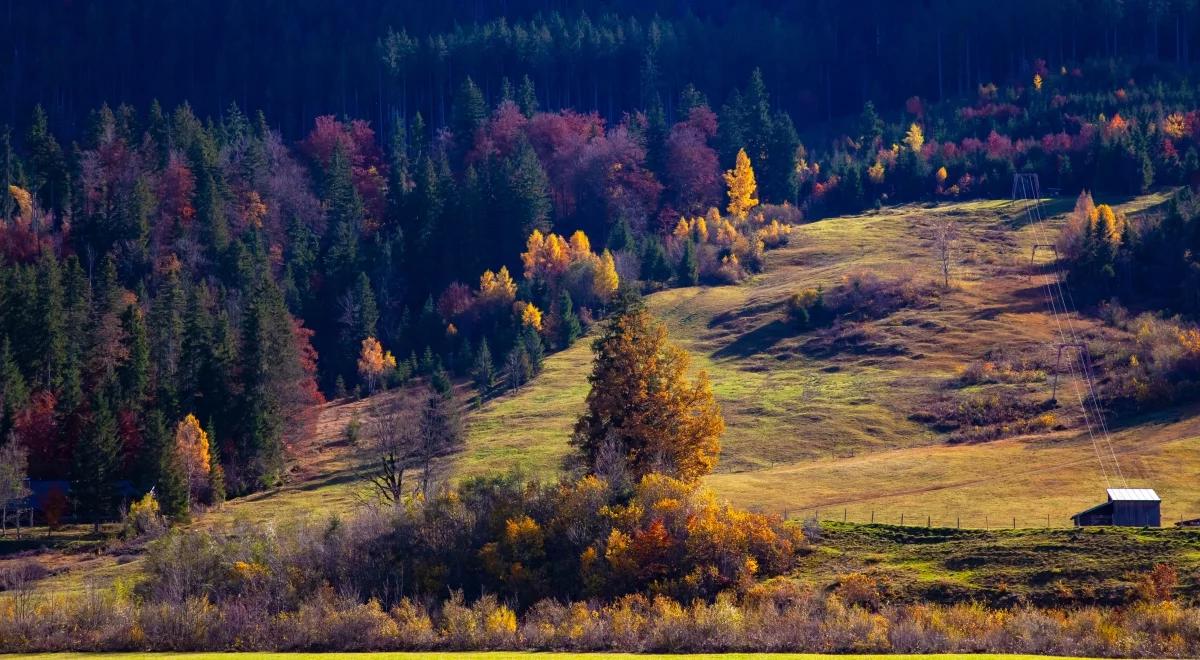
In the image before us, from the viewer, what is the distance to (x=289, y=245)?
155 meters

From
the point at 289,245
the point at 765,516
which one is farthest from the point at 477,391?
the point at 765,516

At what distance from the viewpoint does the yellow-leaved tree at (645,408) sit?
77.1m

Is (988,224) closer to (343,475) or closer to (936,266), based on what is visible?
(936,266)

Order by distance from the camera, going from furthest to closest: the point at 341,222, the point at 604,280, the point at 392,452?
the point at 341,222
the point at 604,280
the point at 392,452

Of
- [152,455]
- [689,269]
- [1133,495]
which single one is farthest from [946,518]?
[689,269]

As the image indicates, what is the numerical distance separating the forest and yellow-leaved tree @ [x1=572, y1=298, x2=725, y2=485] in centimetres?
16

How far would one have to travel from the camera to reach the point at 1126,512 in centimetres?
7231

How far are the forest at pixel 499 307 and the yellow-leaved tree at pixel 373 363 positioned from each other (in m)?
0.34

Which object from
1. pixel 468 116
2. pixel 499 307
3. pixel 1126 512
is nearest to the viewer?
pixel 1126 512

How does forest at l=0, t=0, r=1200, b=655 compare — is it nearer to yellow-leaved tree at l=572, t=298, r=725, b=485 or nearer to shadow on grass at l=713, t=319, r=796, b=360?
yellow-leaved tree at l=572, t=298, r=725, b=485

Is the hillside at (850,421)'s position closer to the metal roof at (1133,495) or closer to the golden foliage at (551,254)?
the metal roof at (1133,495)

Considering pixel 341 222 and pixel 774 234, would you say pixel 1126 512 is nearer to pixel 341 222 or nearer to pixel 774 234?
pixel 774 234

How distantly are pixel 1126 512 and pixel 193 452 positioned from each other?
59.8 meters

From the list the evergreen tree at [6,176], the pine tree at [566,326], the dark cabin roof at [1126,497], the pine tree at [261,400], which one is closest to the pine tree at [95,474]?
the pine tree at [261,400]
